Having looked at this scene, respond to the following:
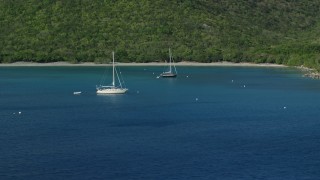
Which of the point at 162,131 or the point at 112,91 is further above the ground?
the point at 162,131

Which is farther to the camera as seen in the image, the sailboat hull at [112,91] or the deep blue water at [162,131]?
the sailboat hull at [112,91]

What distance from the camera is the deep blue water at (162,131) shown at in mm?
62688

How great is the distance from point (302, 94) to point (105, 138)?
52675 millimetres

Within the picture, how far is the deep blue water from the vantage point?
6269 centimetres

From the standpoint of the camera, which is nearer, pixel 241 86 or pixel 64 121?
pixel 64 121

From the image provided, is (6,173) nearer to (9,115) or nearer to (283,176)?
(283,176)

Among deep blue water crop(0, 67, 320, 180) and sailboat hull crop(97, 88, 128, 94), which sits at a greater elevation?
deep blue water crop(0, 67, 320, 180)

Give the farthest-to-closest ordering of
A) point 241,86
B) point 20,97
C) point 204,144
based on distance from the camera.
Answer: point 241,86, point 20,97, point 204,144

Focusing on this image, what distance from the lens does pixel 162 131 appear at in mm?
81562

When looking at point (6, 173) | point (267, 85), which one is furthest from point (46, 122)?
point (267, 85)

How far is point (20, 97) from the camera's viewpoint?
118m

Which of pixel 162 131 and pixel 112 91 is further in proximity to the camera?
pixel 112 91

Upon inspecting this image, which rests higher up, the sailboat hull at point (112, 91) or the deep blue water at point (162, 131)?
the deep blue water at point (162, 131)

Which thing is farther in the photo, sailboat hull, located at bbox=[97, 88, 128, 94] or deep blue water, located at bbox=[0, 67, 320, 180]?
sailboat hull, located at bbox=[97, 88, 128, 94]
